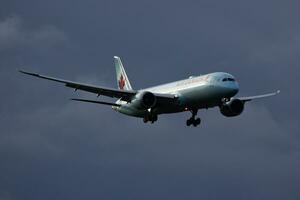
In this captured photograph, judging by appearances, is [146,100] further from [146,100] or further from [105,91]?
[105,91]

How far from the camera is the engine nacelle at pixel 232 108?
98044mm

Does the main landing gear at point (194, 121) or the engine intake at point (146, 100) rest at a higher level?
the main landing gear at point (194, 121)

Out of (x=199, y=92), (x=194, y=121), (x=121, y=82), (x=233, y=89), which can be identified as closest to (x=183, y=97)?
(x=199, y=92)

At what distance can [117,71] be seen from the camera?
4774 inches

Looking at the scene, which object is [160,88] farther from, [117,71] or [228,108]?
[117,71]

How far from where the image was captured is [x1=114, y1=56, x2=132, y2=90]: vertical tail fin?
11610 centimetres

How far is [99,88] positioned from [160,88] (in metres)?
8.19

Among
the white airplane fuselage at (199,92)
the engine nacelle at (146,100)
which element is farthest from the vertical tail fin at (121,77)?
the engine nacelle at (146,100)

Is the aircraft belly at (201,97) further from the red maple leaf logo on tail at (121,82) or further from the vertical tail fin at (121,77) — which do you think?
the red maple leaf logo on tail at (121,82)

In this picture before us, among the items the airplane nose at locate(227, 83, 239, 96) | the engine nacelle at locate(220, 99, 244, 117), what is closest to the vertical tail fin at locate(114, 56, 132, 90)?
the engine nacelle at locate(220, 99, 244, 117)

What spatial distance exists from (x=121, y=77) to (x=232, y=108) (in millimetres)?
23750

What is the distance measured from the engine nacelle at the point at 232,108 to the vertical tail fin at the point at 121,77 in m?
19.5

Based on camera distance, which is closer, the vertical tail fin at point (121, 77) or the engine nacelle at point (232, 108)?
the engine nacelle at point (232, 108)

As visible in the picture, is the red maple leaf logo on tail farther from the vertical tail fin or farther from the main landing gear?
the main landing gear
